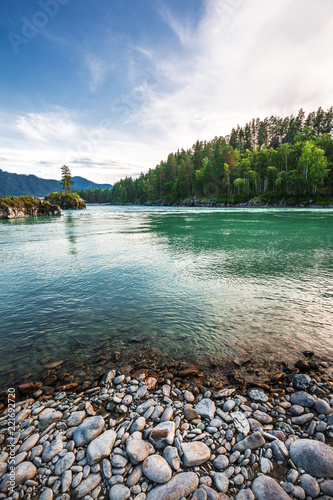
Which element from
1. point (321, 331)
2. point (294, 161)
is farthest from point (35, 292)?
point (294, 161)

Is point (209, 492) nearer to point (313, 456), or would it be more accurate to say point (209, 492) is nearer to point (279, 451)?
point (279, 451)

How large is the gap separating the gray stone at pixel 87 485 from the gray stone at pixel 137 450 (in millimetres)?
518

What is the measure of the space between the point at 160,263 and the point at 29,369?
448 inches

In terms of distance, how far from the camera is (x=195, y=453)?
354cm

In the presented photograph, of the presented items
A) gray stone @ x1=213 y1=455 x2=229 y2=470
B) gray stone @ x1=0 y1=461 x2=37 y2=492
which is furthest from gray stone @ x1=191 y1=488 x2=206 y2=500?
gray stone @ x1=0 y1=461 x2=37 y2=492

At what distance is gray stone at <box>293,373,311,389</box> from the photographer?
16.9 ft

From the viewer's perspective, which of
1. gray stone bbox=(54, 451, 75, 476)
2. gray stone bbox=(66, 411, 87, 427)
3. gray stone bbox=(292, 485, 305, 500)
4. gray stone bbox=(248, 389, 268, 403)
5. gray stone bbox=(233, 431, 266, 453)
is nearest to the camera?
gray stone bbox=(292, 485, 305, 500)

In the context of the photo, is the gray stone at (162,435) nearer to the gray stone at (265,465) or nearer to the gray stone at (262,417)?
the gray stone at (265,465)

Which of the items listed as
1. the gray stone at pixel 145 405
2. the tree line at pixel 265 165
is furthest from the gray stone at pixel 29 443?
the tree line at pixel 265 165

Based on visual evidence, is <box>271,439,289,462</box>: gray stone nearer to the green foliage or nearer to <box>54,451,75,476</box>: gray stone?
<box>54,451,75,476</box>: gray stone

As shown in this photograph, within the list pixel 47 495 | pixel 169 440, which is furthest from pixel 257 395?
pixel 47 495

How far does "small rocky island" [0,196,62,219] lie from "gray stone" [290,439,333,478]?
7695 centimetres

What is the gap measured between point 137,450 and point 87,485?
814mm

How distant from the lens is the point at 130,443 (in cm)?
374
